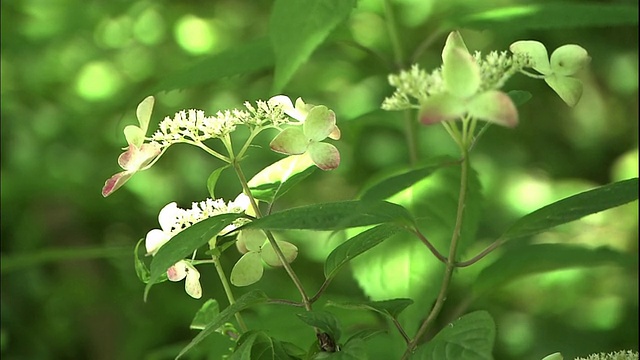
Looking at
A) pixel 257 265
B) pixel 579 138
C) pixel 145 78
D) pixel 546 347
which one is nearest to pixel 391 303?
pixel 257 265

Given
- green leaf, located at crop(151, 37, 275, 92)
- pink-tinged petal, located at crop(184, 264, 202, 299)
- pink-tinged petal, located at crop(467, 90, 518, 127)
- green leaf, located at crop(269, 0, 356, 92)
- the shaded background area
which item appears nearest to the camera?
pink-tinged petal, located at crop(467, 90, 518, 127)

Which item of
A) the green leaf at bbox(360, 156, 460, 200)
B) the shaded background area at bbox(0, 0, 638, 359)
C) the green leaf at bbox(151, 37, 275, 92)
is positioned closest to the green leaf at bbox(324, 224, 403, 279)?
the green leaf at bbox(360, 156, 460, 200)

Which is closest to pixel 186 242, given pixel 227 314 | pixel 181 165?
pixel 227 314

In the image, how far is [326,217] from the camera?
14.2 inches

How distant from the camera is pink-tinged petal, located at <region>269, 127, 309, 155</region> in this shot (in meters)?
0.40

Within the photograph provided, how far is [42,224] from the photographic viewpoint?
1759 mm

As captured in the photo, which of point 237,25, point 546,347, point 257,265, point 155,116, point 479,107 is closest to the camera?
point 479,107

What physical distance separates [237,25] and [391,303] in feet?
4.75

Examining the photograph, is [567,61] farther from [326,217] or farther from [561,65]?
[326,217]

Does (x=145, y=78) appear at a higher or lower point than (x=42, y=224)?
higher

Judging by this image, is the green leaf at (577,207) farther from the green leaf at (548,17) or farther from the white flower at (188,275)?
the green leaf at (548,17)

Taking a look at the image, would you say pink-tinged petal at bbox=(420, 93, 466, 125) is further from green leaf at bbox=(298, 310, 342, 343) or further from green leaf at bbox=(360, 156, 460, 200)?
green leaf at bbox=(360, 156, 460, 200)

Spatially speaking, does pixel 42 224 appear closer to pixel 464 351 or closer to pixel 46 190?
pixel 46 190

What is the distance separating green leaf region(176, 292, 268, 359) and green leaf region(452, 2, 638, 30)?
1.58ft
